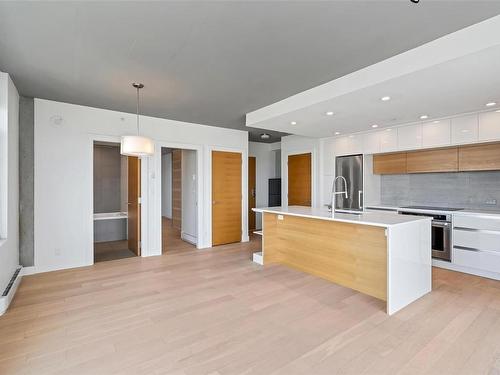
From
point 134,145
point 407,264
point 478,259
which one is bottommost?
point 478,259

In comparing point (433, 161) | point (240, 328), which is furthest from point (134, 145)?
point (433, 161)

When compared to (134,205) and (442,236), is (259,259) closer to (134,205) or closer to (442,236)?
(134,205)

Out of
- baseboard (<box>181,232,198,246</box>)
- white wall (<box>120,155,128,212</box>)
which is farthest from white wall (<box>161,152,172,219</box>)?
baseboard (<box>181,232,198,246</box>)

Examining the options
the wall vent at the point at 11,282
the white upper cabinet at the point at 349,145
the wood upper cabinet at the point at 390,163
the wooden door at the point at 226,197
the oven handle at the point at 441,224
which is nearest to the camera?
the wall vent at the point at 11,282

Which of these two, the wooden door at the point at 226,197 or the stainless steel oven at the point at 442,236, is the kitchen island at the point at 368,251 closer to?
the stainless steel oven at the point at 442,236

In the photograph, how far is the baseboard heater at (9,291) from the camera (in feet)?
9.24

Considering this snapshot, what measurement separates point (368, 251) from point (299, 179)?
136 inches

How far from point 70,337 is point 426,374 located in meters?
2.86

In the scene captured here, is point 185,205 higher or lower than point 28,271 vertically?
higher

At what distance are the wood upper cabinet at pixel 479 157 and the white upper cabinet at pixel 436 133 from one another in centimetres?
32

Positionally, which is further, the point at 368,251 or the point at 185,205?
the point at 185,205

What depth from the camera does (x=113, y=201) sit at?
6.91 m

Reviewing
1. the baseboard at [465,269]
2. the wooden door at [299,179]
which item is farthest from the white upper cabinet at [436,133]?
the wooden door at [299,179]

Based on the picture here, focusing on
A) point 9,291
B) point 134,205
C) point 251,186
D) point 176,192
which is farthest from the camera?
point 176,192
